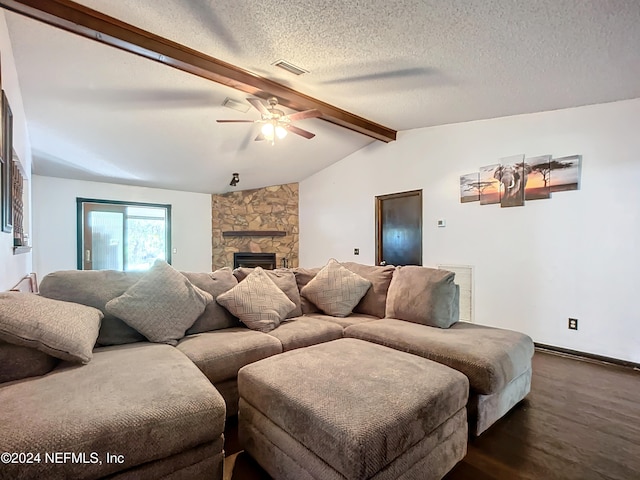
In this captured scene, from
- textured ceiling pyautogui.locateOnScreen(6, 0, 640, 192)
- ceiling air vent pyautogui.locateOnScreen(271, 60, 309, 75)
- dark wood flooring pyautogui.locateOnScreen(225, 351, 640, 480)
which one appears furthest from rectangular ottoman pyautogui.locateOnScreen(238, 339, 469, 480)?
ceiling air vent pyautogui.locateOnScreen(271, 60, 309, 75)

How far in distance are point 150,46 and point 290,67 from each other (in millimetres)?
1149

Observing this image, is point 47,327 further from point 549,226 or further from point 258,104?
point 549,226

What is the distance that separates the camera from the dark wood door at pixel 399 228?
4.79 meters

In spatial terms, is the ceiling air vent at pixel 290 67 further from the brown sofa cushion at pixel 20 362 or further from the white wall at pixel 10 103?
the brown sofa cushion at pixel 20 362

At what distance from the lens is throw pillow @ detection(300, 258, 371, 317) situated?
291 cm

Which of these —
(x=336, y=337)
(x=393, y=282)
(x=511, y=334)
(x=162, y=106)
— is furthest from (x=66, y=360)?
(x=162, y=106)

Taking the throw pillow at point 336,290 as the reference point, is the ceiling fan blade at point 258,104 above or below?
above

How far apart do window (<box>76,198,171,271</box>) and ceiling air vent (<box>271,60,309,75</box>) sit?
449 centimetres

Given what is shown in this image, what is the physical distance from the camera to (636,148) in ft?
9.77

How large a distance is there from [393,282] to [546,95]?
2.37m

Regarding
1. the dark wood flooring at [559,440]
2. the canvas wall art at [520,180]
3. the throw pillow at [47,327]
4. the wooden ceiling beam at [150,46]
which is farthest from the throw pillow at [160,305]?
the canvas wall art at [520,180]

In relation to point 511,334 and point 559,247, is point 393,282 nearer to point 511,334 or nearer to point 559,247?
point 511,334

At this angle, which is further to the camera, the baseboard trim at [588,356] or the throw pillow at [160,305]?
the baseboard trim at [588,356]

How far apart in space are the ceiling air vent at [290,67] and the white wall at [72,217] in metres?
4.41
